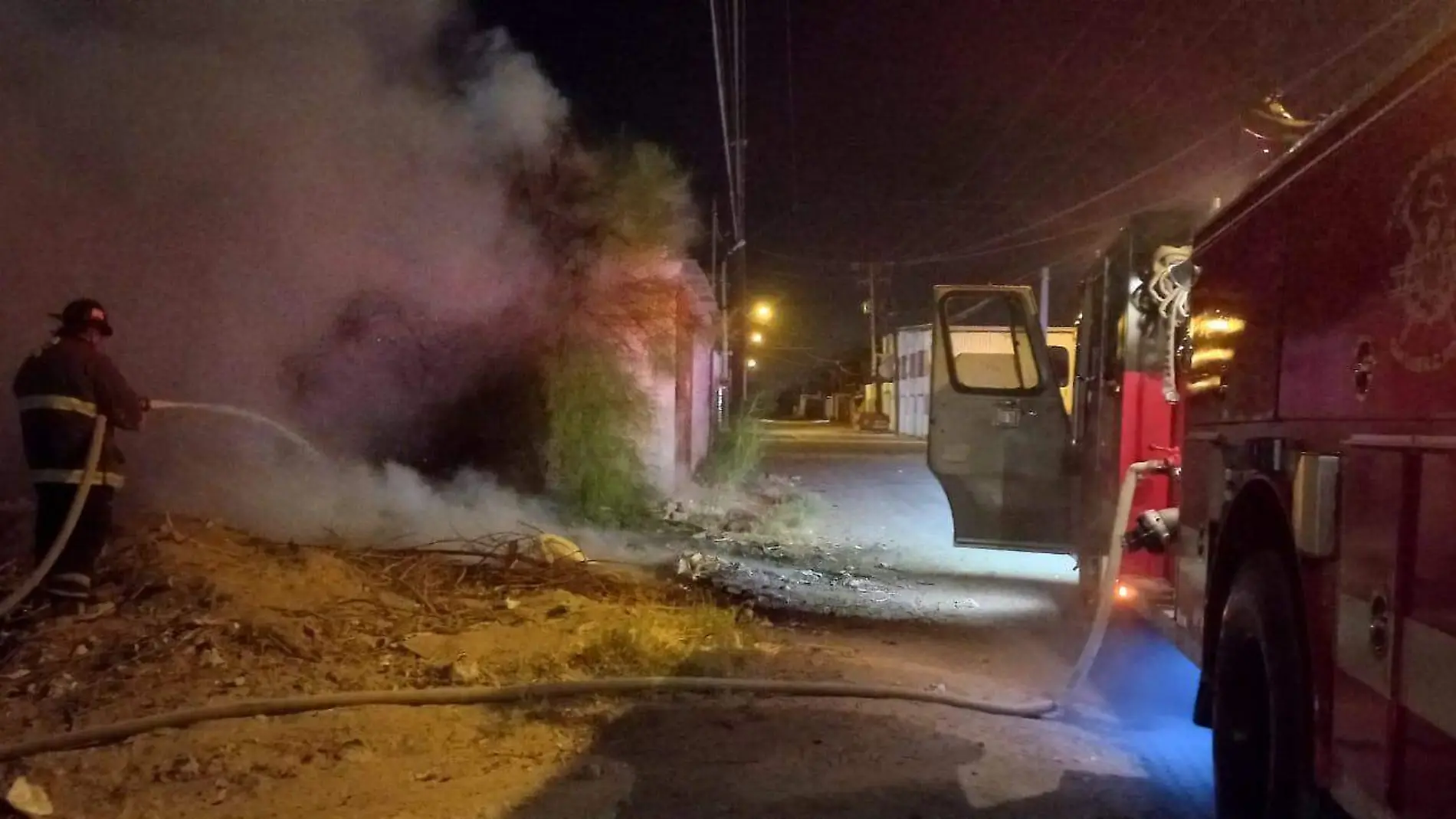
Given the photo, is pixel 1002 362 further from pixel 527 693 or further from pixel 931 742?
pixel 527 693

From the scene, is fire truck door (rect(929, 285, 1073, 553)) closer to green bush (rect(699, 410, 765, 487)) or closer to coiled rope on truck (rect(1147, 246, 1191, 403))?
coiled rope on truck (rect(1147, 246, 1191, 403))

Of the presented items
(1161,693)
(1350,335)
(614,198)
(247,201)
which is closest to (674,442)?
(614,198)

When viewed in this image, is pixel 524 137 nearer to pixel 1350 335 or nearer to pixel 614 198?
pixel 614 198

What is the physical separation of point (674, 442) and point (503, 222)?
5.72m

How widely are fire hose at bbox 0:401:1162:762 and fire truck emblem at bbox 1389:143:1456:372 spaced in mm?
3373

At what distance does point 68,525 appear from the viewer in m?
5.90

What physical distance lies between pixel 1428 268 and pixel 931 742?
3235mm

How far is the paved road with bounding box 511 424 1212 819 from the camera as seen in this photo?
4.62 m

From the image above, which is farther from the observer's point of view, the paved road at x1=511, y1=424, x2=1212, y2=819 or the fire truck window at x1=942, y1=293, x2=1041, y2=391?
the fire truck window at x1=942, y1=293, x2=1041, y2=391

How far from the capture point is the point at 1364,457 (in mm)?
2863

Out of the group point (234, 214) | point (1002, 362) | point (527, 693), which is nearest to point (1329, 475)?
point (527, 693)

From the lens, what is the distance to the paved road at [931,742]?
462cm

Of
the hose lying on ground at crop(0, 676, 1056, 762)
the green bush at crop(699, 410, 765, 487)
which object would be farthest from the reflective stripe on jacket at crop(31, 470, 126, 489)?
the green bush at crop(699, 410, 765, 487)

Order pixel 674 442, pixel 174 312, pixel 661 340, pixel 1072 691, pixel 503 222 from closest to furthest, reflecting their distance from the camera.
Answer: pixel 1072 691
pixel 174 312
pixel 503 222
pixel 661 340
pixel 674 442
